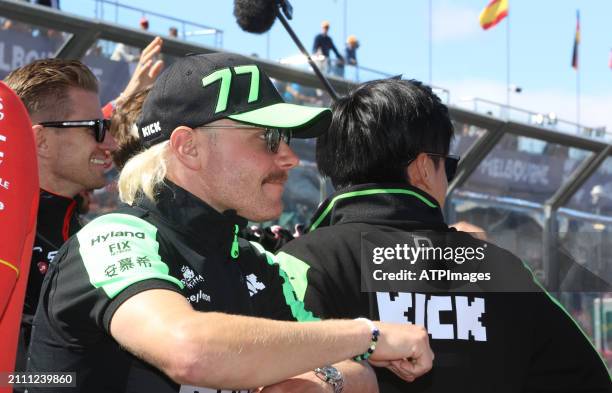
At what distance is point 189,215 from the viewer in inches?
86.5

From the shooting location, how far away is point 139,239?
6.64 feet

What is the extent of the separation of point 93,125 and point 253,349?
2163mm

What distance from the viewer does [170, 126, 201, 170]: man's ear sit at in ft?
7.48

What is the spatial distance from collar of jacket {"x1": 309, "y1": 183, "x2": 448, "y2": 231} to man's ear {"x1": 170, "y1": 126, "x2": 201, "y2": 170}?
662 mm

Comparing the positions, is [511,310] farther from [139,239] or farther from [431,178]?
[139,239]

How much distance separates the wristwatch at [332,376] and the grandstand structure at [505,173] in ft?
2.50

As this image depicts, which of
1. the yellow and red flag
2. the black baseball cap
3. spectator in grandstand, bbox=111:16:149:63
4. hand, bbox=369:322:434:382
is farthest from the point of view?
the yellow and red flag

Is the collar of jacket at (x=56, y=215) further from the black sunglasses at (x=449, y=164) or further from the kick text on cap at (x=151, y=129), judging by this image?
the black sunglasses at (x=449, y=164)

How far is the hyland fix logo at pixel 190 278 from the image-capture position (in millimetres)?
2082

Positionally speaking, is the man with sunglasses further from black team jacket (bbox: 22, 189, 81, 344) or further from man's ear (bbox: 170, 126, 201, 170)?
man's ear (bbox: 170, 126, 201, 170)

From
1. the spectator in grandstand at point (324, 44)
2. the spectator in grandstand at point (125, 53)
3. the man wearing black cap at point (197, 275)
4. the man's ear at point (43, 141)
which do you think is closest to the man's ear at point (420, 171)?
the man wearing black cap at point (197, 275)

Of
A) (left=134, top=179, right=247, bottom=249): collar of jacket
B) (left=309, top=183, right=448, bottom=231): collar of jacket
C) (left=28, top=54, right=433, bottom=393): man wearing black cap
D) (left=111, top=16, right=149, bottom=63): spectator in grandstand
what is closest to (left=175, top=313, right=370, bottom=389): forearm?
(left=28, top=54, right=433, bottom=393): man wearing black cap

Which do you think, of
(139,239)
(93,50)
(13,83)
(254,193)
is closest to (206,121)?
(254,193)

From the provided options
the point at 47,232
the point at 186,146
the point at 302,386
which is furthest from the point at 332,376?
the point at 47,232
